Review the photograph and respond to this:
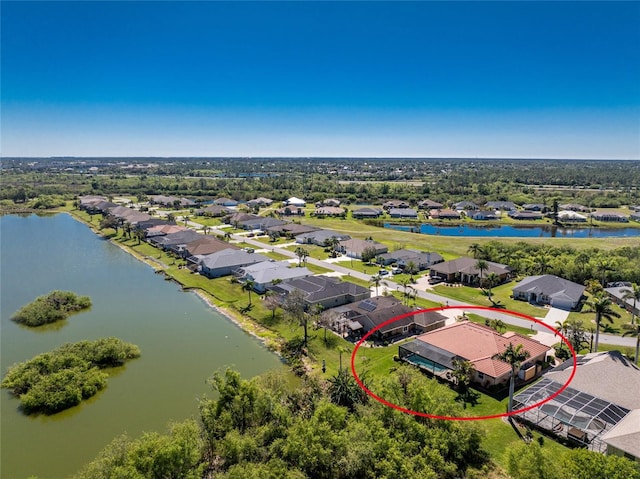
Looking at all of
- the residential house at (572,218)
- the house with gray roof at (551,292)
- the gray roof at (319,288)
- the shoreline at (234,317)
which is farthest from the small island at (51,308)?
the residential house at (572,218)

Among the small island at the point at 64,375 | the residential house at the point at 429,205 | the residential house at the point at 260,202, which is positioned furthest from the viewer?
the residential house at the point at 260,202

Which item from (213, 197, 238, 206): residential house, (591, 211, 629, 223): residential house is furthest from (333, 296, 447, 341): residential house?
(213, 197, 238, 206): residential house

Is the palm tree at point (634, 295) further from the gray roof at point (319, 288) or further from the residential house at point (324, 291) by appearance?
the gray roof at point (319, 288)

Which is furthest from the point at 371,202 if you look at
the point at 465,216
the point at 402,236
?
the point at 402,236

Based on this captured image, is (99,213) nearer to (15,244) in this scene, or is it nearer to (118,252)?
(15,244)

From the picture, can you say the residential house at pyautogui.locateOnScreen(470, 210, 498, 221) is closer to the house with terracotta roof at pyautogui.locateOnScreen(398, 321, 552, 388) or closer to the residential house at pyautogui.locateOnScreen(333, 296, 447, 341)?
the residential house at pyautogui.locateOnScreen(333, 296, 447, 341)

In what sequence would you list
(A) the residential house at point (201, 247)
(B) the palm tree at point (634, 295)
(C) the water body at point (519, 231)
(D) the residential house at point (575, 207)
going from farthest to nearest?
1. (D) the residential house at point (575, 207)
2. (C) the water body at point (519, 231)
3. (A) the residential house at point (201, 247)
4. (B) the palm tree at point (634, 295)

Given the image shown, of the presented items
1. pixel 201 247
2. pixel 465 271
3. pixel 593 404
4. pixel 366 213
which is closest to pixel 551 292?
pixel 465 271
